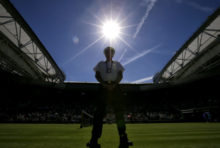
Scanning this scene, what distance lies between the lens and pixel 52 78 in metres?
26.4

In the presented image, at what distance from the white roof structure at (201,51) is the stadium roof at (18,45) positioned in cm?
1828

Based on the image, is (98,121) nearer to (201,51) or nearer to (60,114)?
(201,51)

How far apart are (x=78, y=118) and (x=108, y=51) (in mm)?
23308

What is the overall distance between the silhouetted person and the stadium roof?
12444mm

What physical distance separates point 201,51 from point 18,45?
21.4m

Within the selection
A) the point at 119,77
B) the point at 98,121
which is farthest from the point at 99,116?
the point at 119,77

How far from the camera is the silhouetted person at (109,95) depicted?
282cm

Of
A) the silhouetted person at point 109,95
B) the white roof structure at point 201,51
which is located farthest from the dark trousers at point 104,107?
the white roof structure at point 201,51

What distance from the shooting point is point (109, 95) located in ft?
9.75

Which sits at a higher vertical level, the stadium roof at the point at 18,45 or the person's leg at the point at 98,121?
the stadium roof at the point at 18,45

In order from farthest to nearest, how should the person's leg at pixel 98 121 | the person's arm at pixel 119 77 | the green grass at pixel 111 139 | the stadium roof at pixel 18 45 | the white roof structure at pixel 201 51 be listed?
the white roof structure at pixel 201 51
the stadium roof at pixel 18 45
the green grass at pixel 111 139
the person's arm at pixel 119 77
the person's leg at pixel 98 121

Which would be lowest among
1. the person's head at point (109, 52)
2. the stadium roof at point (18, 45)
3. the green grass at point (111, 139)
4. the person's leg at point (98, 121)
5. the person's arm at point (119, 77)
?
the green grass at point (111, 139)

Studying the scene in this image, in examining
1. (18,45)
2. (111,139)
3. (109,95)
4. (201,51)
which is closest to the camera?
(109,95)

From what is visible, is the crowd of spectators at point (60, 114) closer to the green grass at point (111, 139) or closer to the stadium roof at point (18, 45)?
the stadium roof at point (18, 45)
